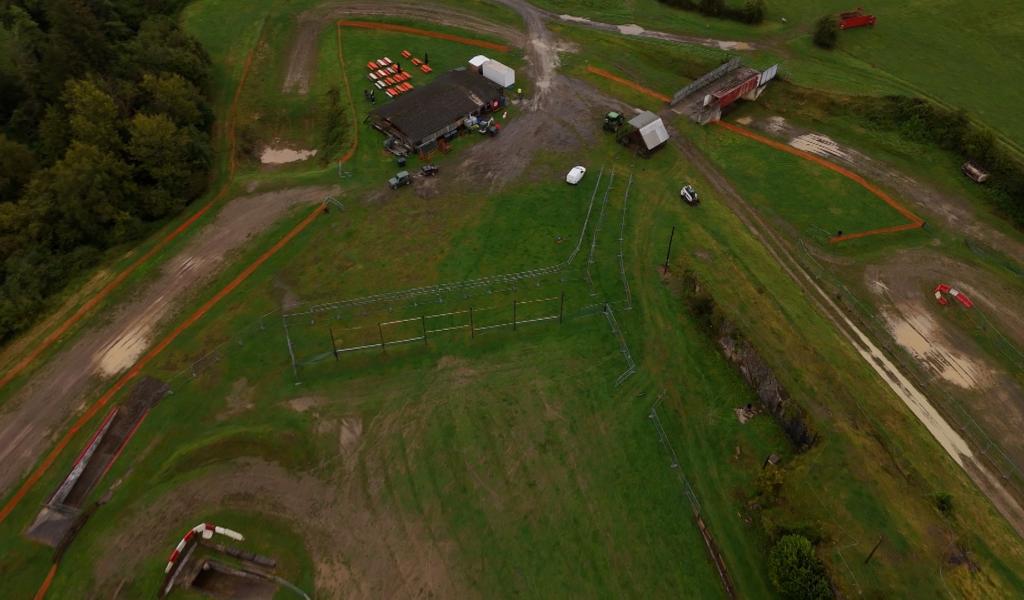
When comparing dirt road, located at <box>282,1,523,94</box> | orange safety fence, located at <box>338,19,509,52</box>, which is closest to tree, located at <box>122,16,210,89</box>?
dirt road, located at <box>282,1,523,94</box>

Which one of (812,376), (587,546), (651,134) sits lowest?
(587,546)

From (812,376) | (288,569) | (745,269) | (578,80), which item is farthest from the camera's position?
(578,80)

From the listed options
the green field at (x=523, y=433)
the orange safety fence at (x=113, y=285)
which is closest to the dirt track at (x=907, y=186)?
the green field at (x=523, y=433)

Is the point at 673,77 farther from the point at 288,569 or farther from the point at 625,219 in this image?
the point at 288,569

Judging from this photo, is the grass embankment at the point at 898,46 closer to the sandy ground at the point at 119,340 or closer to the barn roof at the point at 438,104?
the barn roof at the point at 438,104

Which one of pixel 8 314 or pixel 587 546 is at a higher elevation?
pixel 8 314

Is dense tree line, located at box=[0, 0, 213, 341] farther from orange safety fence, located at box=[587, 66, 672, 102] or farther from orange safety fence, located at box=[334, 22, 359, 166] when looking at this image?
orange safety fence, located at box=[587, 66, 672, 102]

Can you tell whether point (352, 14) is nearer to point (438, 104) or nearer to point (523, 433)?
point (438, 104)

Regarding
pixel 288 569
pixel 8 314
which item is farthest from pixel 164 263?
pixel 288 569
